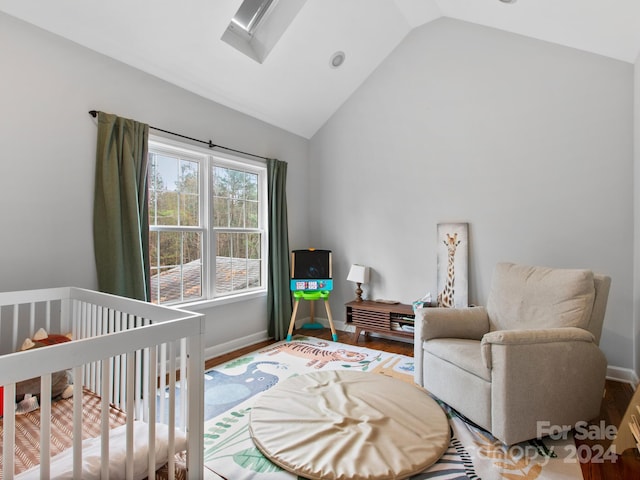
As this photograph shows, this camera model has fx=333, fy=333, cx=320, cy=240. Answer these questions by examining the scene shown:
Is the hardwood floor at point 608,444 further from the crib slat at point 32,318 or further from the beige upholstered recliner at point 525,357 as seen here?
the crib slat at point 32,318

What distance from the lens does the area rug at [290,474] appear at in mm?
1610

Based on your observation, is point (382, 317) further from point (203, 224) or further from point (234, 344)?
point (203, 224)

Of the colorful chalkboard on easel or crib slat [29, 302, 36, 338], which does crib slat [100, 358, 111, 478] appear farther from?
the colorful chalkboard on easel

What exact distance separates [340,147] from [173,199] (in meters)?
2.09

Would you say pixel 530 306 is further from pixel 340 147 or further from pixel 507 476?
pixel 340 147

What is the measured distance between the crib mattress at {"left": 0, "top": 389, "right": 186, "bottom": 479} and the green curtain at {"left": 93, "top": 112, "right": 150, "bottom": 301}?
3.17ft

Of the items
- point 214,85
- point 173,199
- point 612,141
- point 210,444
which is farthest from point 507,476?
point 214,85

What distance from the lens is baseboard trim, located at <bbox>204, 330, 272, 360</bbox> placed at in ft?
10.2

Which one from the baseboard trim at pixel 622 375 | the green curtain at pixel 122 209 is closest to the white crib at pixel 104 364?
the green curtain at pixel 122 209

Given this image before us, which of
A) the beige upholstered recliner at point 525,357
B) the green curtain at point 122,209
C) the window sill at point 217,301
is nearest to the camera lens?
the beige upholstered recliner at point 525,357

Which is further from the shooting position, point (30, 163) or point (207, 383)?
point (207, 383)

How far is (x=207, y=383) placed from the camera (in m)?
2.58

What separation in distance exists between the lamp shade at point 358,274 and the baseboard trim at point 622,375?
2.21m

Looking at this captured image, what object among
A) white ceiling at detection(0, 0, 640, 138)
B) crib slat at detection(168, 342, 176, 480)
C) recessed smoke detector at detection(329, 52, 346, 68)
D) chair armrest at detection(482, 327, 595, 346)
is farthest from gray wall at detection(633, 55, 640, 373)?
crib slat at detection(168, 342, 176, 480)
